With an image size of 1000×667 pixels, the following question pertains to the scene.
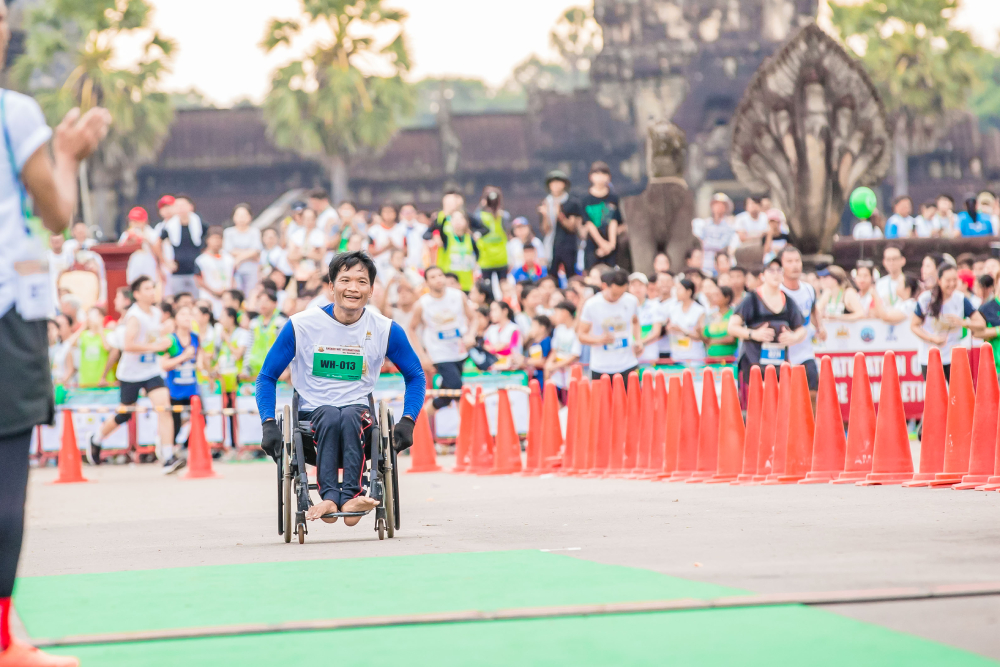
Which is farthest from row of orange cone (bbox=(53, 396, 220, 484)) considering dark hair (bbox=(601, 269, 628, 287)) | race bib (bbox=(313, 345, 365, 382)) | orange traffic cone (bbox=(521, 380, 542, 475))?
race bib (bbox=(313, 345, 365, 382))

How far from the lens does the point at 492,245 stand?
2127 centimetres

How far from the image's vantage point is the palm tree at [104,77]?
4638cm

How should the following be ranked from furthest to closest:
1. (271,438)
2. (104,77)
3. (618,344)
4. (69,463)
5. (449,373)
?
(104,77) < (449,373) < (69,463) < (618,344) < (271,438)

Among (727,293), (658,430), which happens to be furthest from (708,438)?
(727,293)

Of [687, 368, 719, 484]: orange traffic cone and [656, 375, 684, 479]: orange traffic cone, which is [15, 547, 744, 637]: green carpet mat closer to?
[687, 368, 719, 484]: orange traffic cone

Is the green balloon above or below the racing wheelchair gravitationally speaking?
above

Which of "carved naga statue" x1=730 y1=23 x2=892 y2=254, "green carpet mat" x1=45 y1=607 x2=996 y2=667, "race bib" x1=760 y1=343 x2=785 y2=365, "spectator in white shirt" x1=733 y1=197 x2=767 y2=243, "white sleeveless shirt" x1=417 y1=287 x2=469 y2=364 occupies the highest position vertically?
"carved naga statue" x1=730 y1=23 x2=892 y2=254

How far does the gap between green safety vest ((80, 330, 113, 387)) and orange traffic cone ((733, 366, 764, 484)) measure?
10.7 m

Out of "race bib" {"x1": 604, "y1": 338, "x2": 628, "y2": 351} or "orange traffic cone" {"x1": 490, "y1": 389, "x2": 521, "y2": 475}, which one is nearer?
"orange traffic cone" {"x1": 490, "y1": 389, "x2": 521, "y2": 475}

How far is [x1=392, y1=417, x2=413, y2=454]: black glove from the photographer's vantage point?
833cm

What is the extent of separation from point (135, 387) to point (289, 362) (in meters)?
9.81

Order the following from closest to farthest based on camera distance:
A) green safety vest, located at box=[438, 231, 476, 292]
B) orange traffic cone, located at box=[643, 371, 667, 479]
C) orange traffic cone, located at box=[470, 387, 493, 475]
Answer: orange traffic cone, located at box=[643, 371, 667, 479]
orange traffic cone, located at box=[470, 387, 493, 475]
green safety vest, located at box=[438, 231, 476, 292]

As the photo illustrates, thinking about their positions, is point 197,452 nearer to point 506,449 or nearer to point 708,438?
point 506,449

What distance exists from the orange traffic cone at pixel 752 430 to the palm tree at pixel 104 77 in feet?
120
